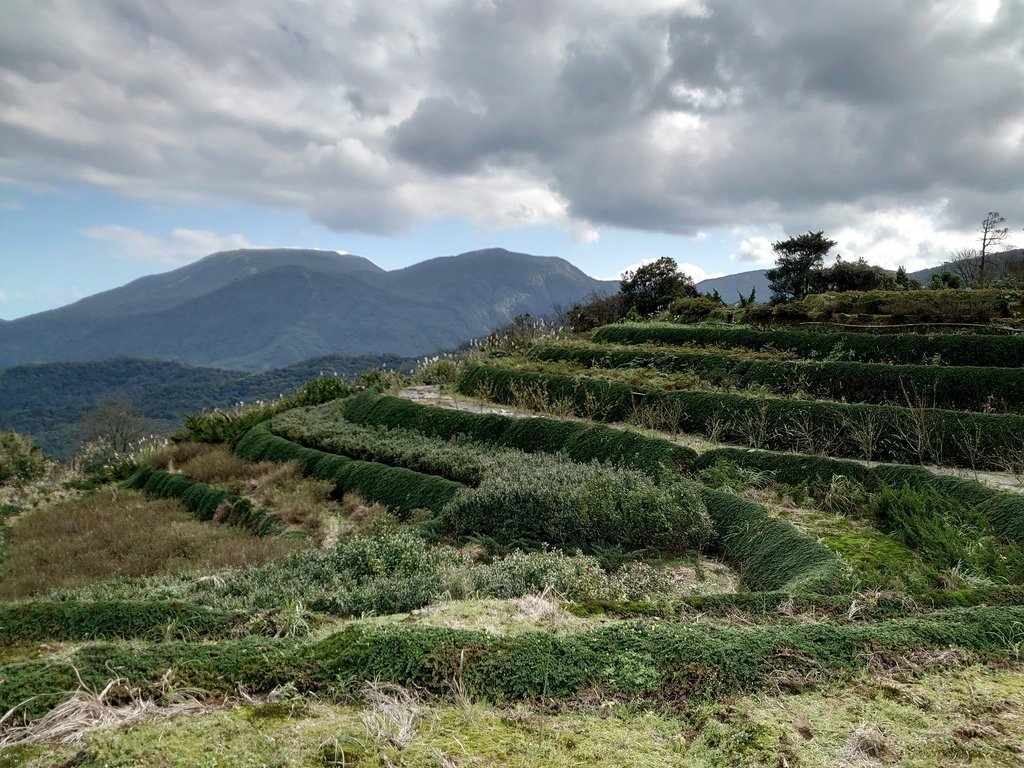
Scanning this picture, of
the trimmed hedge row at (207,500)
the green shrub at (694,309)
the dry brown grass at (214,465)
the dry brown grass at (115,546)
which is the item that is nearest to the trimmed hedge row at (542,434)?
the dry brown grass at (214,465)

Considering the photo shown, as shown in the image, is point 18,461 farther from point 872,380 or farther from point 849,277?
point 849,277

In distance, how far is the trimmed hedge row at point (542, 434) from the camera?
1112 centimetres

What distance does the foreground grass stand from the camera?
7.95 ft

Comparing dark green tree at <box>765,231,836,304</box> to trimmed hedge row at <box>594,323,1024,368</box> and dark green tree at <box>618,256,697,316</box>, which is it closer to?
dark green tree at <box>618,256,697,316</box>

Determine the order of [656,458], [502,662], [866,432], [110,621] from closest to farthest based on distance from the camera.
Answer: [502,662] < [110,621] < [866,432] < [656,458]

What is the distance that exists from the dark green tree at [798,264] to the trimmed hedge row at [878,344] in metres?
13.0

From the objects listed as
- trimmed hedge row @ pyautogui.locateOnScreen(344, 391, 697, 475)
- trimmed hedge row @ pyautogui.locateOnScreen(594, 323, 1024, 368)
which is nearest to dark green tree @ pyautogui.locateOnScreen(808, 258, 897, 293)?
trimmed hedge row @ pyautogui.locateOnScreen(594, 323, 1024, 368)

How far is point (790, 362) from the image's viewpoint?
14656 mm

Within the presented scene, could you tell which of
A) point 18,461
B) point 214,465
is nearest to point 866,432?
point 214,465

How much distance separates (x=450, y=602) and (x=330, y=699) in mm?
1936

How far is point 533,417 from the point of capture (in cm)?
1437

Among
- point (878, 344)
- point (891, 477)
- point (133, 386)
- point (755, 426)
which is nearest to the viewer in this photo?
point (891, 477)

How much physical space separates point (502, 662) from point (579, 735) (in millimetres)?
547

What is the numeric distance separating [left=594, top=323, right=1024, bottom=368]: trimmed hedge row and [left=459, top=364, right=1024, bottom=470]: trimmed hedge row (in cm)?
369
